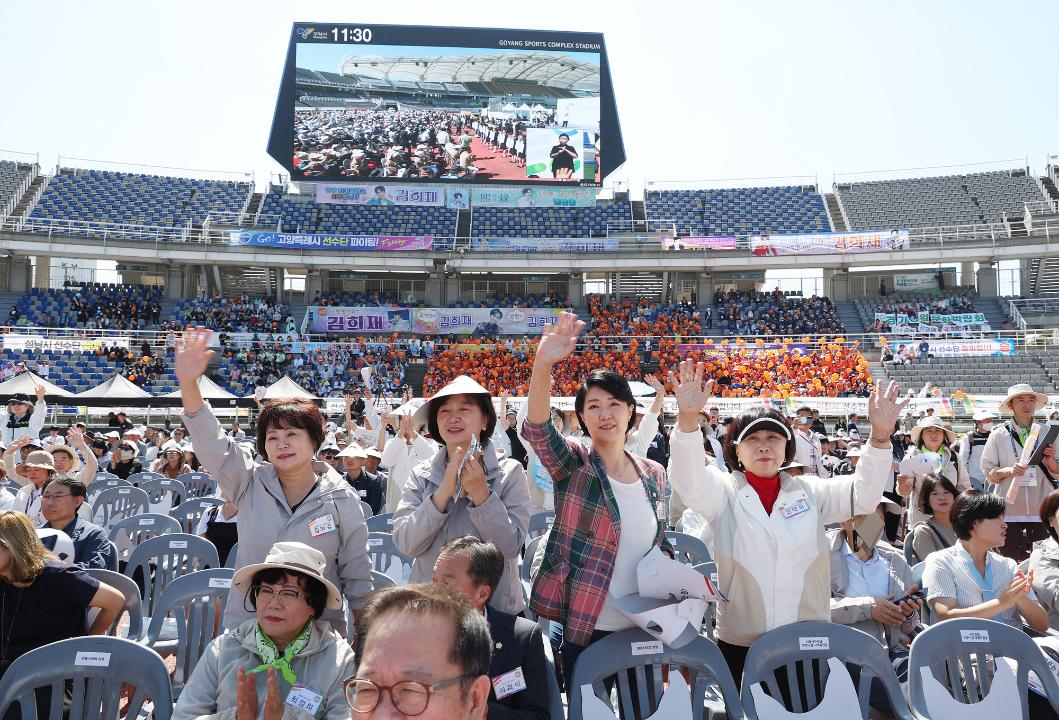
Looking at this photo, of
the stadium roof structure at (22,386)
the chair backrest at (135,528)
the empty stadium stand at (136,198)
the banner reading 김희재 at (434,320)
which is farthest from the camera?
the empty stadium stand at (136,198)

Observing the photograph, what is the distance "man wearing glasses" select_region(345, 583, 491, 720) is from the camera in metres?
1.56

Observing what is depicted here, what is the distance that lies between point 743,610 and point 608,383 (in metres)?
1.15

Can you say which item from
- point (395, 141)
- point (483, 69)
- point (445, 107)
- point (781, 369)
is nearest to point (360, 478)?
point (781, 369)

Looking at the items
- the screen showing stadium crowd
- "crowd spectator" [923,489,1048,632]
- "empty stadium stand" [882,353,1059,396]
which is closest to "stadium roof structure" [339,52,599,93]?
the screen showing stadium crowd

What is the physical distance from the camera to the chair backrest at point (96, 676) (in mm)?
3082

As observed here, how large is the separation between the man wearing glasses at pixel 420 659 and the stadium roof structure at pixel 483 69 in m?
38.9

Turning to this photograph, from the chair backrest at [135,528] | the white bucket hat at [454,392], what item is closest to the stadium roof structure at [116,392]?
the chair backrest at [135,528]

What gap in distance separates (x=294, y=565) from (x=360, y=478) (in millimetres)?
5291

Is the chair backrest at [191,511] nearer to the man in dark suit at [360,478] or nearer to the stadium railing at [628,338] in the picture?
the man in dark suit at [360,478]

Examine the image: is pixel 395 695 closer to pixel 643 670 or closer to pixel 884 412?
pixel 643 670

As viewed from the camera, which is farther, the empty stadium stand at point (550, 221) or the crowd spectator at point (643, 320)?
the empty stadium stand at point (550, 221)

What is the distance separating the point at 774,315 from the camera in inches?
1361

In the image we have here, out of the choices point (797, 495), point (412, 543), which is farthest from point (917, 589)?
point (412, 543)

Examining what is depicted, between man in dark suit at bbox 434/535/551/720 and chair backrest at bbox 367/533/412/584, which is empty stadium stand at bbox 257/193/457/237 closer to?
chair backrest at bbox 367/533/412/584
